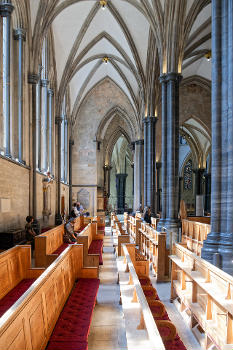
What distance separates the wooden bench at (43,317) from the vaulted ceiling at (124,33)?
442 inches

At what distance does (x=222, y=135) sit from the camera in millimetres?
6680

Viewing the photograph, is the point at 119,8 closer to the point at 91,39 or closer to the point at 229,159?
the point at 91,39

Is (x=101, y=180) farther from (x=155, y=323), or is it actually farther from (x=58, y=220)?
(x=155, y=323)

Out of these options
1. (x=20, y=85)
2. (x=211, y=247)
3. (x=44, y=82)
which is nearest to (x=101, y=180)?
(x=44, y=82)

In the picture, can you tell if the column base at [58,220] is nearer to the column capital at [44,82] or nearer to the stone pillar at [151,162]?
the stone pillar at [151,162]

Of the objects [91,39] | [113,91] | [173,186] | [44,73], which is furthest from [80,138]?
[173,186]

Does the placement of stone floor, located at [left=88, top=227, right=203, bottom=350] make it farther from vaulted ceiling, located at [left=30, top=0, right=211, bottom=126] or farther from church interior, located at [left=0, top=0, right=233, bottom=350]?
vaulted ceiling, located at [left=30, top=0, right=211, bottom=126]

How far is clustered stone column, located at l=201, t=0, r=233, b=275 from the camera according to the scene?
649 cm

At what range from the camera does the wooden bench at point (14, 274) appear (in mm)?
4343

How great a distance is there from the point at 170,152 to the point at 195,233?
352cm

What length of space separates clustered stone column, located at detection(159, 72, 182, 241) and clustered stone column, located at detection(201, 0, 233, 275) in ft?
Answer: 18.9

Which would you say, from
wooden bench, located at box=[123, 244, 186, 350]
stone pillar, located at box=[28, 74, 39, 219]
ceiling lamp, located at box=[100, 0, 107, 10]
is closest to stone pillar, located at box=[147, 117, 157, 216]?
ceiling lamp, located at box=[100, 0, 107, 10]

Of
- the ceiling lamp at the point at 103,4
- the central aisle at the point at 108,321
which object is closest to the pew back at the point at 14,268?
the central aisle at the point at 108,321

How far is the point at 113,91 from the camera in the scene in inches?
1083
